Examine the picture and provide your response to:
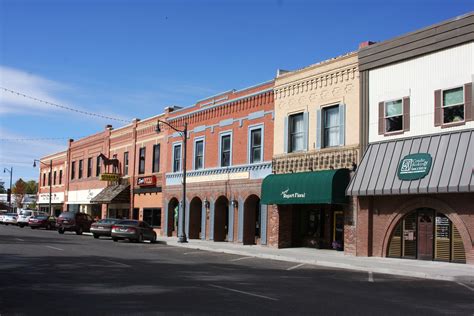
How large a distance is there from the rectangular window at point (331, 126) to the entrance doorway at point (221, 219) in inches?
382

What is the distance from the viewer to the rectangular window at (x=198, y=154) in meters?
36.5

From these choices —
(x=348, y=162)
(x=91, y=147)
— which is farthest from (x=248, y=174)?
(x=91, y=147)

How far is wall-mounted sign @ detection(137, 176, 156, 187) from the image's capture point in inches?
1633

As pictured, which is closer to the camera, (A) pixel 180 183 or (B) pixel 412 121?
(B) pixel 412 121

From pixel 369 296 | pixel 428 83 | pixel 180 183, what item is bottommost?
pixel 369 296

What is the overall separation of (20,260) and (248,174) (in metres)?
15.8

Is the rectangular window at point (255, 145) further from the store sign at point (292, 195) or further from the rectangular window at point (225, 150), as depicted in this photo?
the store sign at point (292, 195)

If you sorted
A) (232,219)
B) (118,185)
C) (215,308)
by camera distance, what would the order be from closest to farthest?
(215,308) < (232,219) < (118,185)

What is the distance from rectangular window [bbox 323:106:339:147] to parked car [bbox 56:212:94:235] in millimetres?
22848

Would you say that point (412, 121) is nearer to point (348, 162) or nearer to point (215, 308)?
point (348, 162)

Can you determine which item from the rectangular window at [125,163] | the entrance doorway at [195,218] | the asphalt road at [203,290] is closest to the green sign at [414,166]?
the asphalt road at [203,290]

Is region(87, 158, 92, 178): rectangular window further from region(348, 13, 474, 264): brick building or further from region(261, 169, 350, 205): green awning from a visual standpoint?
region(348, 13, 474, 264): brick building

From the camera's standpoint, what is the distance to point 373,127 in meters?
24.0

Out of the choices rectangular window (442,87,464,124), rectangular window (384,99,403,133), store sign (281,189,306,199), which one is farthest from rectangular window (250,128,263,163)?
rectangular window (442,87,464,124)
